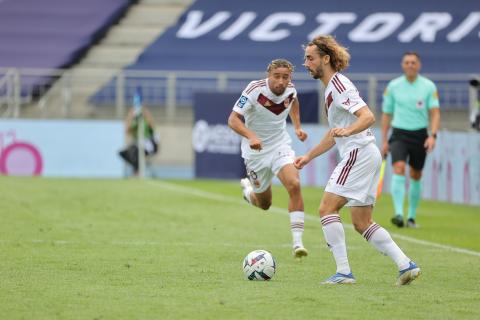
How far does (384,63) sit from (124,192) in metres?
15.0

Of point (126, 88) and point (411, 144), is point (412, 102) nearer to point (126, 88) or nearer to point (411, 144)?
point (411, 144)

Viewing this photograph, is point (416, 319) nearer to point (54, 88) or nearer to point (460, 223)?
point (460, 223)

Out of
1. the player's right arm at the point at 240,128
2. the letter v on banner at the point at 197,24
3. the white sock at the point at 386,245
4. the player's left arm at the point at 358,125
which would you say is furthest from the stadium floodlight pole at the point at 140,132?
the player's left arm at the point at 358,125

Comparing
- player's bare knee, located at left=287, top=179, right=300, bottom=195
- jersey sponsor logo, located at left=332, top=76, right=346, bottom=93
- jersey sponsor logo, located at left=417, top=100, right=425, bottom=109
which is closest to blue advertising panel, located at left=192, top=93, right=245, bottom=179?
jersey sponsor logo, located at left=417, top=100, right=425, bottom=109

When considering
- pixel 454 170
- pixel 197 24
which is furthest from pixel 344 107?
pixel 197 24

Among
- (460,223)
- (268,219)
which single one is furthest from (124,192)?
(460,223)

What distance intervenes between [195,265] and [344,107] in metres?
2.35

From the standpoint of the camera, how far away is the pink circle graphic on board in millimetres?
26656

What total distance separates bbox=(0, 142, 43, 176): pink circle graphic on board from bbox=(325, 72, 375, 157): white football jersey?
1845 centimetres

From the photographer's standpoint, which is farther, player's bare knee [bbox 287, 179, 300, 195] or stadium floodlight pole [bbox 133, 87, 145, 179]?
stadium floodlight pole [bbox 133, 87, 145, 179]

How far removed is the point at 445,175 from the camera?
2162cm

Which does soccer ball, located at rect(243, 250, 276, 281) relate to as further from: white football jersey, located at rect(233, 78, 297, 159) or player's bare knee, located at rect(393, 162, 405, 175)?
player's bare knee, located at rect(393, 162, 405, 175)

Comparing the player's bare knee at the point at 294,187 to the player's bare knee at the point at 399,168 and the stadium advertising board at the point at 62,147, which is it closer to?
the player's bare knee at the point at 399,168

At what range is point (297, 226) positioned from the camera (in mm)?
11109
